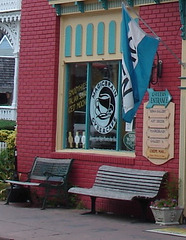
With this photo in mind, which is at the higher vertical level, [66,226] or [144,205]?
[144,205]

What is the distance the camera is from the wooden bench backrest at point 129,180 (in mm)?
12297

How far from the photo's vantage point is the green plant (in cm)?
1189

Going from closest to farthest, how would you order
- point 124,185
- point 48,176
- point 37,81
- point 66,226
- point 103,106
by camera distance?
point 66,226 → point 124,185 → point 48,176 → point 103,106 → point 37,81

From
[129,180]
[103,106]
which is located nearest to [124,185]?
[129,180]

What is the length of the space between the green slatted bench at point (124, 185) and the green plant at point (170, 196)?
0.15 metres

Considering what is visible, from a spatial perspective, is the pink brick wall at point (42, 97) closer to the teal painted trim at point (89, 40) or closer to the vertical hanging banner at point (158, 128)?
the vertical hanging banner at point (158, 128)

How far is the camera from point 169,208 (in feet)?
38.8

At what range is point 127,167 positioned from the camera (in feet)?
43.3

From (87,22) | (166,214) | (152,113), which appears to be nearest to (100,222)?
(166,214)

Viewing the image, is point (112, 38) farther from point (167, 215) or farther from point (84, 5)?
point (167, 215)

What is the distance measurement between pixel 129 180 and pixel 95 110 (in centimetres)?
216

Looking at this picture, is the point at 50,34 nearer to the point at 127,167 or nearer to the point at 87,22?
the point at 87,22

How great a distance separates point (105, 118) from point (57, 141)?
4.48 feet

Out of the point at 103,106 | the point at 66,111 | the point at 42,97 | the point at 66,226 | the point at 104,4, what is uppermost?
the point at 104,4
